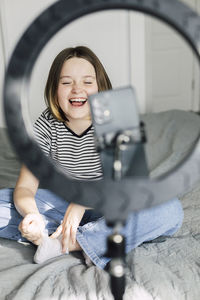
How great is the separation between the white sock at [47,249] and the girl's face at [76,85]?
37 centimetres

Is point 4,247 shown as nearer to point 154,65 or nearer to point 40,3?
point 40,3

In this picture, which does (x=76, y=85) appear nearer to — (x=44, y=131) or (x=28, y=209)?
(x=44, y=131)

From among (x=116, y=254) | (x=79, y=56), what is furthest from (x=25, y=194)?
(x=116, y=254)

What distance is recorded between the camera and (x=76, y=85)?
3.17ft

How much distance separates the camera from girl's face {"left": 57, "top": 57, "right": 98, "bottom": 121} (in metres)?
0.96

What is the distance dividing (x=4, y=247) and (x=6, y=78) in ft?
2.44

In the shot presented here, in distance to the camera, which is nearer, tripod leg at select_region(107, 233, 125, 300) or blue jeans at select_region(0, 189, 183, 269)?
tripod leg at select_region(107, 233, 125, 300)

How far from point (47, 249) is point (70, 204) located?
133 mm

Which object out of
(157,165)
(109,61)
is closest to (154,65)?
(109,61)

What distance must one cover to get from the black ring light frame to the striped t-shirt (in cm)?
74

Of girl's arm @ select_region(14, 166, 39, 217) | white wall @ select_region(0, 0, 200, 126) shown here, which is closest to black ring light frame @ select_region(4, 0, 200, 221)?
girl's arm @ select_region(14, 166, 39, 217)

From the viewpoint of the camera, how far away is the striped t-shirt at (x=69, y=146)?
1.04m

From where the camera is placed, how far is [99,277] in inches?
29.5

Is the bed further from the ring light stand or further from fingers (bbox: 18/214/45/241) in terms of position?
the ring light stand
